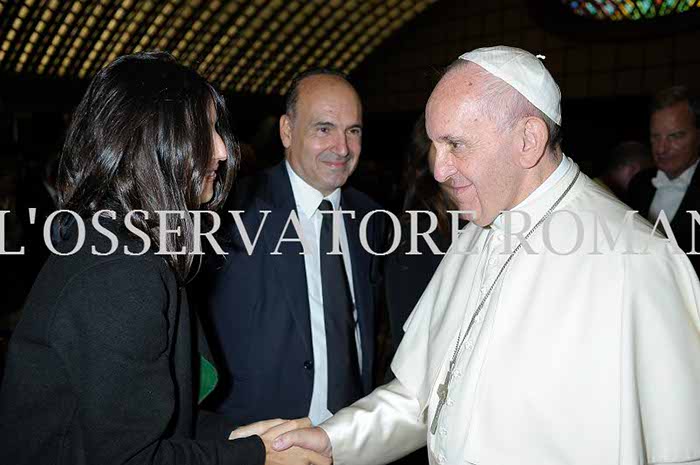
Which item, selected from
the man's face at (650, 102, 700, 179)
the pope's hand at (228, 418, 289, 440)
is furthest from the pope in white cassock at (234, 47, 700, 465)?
the man's face at (650, 102, 700, 179)

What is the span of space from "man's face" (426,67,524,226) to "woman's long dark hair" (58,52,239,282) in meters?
0.71

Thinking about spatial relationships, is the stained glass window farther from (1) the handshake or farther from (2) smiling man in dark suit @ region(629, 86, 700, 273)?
(1) the handshake

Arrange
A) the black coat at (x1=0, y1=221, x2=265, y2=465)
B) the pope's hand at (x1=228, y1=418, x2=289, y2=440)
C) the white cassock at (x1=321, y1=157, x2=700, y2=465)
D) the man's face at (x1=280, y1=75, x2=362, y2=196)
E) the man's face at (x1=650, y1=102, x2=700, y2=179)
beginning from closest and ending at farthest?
the black coat at (x1=0, y1=221, x2=265, y2=465) → the white cassock at (x1=321, y1=157, x2=700, y2=465) → the pope's hand at (x1=228, y1=418, x2=289, y2=440) → the man's face at (x1=280, y1=75, x2=362, y2=196) → the man's face at (x1=650, y1=102, x2=700, y2=179)

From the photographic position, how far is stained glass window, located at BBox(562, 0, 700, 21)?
624 inches

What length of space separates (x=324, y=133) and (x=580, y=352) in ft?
5.73

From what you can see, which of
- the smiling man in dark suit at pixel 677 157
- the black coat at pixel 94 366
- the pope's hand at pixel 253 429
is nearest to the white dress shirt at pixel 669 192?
the smiling man in dark suit at pixel 677 157

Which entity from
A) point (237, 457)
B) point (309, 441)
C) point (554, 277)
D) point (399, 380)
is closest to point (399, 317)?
point (399, 380)

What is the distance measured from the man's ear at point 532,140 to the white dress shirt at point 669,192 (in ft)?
10.3

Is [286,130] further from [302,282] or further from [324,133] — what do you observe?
[302,282]

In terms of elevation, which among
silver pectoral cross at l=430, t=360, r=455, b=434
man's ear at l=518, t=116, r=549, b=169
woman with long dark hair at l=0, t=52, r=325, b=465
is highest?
man's ear at l=518, t=116, r=549, b=169

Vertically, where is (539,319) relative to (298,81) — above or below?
below

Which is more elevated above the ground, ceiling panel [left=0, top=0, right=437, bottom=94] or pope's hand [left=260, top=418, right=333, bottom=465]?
ceiling panel [left=0, top=0, right=437, bottom=94]

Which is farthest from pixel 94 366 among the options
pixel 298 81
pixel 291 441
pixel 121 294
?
pixel 298 81

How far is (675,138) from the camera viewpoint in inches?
172
